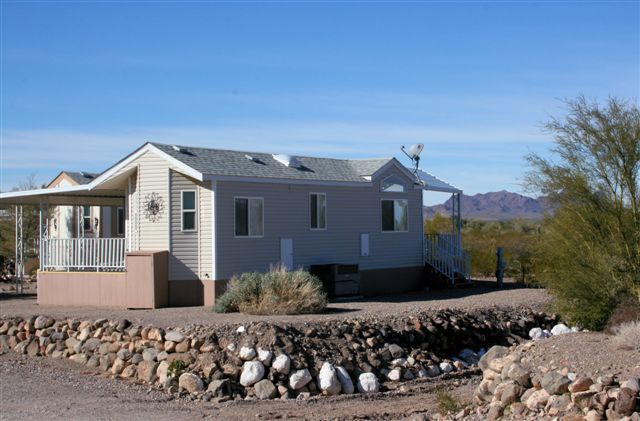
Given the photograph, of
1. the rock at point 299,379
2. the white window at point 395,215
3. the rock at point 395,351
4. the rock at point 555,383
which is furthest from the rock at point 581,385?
the white window at point 395,215

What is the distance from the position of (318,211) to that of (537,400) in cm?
1254

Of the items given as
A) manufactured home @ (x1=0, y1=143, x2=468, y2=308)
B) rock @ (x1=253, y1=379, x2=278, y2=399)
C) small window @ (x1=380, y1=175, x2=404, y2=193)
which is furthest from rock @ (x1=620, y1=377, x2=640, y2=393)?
small window @ (x1=380, y1=175, x2=404, y2=193)

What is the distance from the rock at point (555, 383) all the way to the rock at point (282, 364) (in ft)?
15.7

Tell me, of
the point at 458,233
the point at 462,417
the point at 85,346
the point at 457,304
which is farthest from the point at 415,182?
the point at 462,417

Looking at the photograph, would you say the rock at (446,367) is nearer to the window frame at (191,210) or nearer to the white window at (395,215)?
the window frame at (191,210)

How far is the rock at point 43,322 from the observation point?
681 inches

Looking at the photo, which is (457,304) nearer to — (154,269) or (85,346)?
(154,269)

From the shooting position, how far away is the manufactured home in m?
19.9

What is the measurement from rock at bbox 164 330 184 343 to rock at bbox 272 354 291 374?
1884 millimetres

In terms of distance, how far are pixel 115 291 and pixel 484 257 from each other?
15170 millimetres

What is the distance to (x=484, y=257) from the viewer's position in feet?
101

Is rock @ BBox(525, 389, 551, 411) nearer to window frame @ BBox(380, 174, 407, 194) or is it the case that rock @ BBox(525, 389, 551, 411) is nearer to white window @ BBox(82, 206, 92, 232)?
window frame @ BBox(380, 174, 407, 194)

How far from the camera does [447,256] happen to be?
26016 mm

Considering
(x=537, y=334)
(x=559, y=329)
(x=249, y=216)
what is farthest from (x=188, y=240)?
(x=559, y=329)
